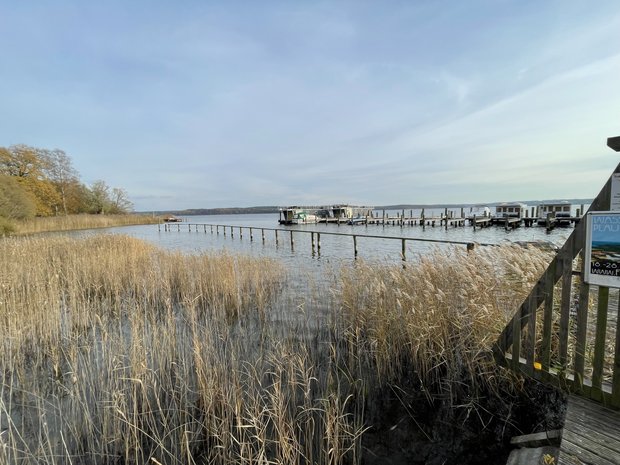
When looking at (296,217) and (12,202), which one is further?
(296,217)

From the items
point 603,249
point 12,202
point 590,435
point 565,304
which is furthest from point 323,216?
point 590,435

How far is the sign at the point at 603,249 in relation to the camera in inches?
74.1

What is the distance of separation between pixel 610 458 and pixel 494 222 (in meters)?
46.9

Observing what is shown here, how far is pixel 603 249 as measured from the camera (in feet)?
6.35

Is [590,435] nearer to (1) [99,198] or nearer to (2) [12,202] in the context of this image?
(2) [12,202]

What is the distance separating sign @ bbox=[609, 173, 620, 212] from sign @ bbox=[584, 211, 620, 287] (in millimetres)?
65

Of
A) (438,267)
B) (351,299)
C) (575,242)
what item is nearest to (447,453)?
(575,242)

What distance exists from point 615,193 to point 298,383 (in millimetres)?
2862

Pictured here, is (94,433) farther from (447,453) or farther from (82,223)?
(82,223)

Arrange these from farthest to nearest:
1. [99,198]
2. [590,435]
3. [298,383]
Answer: [99,198]
[298,383]
[590,435]

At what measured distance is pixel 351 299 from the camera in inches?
205

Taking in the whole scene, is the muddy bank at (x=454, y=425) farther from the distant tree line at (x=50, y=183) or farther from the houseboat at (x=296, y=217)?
the houseboat at (x=296, y=217)

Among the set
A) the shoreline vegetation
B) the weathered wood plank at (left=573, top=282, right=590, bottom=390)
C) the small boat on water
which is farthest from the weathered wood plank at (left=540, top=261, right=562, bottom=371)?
the small boat on water

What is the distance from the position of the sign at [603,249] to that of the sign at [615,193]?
7 cm
